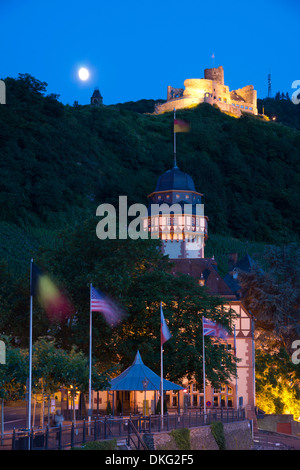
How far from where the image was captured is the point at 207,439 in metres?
37.5

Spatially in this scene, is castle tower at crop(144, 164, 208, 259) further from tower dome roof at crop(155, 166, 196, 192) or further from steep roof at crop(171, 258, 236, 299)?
steep roof at crop(171, 258, 236, 299)

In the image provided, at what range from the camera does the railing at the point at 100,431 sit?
2512 cm

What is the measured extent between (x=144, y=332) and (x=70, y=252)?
22.6 feet

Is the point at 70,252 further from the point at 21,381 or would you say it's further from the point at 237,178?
the point at 237,178

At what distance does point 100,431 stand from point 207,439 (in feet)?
28.8

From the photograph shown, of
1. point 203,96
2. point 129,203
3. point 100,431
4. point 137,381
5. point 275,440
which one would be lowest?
point 275,440

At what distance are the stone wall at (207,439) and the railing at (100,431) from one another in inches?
15.7

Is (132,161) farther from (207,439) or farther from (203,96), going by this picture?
(207,439)

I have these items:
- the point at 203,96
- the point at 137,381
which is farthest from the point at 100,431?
the point at 203,96

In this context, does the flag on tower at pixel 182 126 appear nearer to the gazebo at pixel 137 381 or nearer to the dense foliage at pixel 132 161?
the dense foliage at pixel 132 161

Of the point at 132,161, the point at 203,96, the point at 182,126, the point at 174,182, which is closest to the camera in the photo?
the point at 174,182

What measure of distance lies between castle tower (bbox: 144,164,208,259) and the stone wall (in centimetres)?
4320

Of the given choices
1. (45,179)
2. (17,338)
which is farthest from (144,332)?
(45,179)

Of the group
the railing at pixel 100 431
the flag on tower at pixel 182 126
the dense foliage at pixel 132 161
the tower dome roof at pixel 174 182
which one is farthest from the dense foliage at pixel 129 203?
the tower dome roof at pixel 174 182
